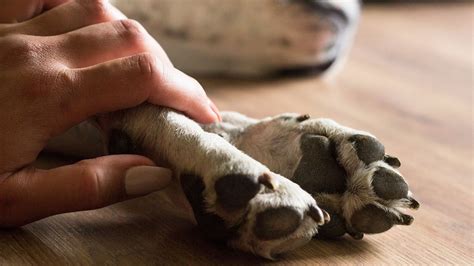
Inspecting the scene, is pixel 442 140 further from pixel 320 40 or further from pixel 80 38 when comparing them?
pixel 80 38

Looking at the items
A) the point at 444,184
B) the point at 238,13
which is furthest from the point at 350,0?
the point at 444,184

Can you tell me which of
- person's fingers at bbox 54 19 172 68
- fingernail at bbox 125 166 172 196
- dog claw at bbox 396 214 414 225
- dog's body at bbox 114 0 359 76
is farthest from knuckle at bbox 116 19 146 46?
dog's body at bbox 114 0 359 76

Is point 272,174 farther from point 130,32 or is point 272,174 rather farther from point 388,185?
point 130,32

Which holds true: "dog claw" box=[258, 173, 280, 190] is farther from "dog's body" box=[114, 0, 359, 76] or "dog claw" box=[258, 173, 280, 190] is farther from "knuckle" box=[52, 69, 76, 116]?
"dog's body" box=[114, 0, 359, 76]

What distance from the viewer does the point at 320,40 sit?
1784 millimetres

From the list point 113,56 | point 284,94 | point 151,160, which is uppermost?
point 113,56

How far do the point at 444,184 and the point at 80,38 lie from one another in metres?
0.69

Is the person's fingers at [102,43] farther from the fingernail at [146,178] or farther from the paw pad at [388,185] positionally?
the paw pad at [388,185]

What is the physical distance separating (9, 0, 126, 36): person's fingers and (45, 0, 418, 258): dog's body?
152mm

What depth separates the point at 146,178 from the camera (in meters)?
0.93

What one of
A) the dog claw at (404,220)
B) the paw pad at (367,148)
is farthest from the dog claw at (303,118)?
the dog claw at (404,220)

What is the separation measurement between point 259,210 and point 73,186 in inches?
10.0

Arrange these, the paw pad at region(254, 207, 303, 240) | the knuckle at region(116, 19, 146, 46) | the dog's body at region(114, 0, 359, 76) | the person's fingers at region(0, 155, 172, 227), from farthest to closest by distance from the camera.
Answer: the dog's body at region(114, 0, 359, 76) < the knuckle at region(116, 19, 146, 46) < the person's fingers at region(0, 155, 172, 227) < the paw pad at region(254, 207, 303, 240)

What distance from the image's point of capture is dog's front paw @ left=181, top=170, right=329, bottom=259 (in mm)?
810
